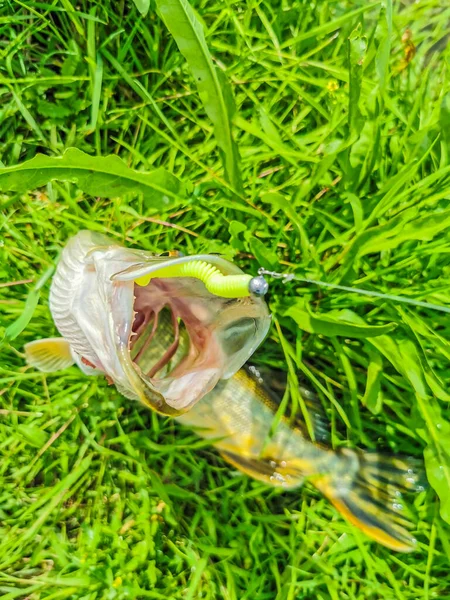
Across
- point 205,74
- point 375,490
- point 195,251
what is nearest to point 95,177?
point 205,74

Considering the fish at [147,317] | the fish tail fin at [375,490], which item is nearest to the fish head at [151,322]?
the fish at [147,317]

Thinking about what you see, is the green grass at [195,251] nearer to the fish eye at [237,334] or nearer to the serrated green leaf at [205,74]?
the serrated green leaf at [205,74]

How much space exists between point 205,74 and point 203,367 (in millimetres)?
718

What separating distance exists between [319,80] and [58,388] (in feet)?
4.26

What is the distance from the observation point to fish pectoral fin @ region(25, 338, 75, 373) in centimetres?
162

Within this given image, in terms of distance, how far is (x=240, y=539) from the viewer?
177 centimetres

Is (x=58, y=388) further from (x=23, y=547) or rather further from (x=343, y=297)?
(x=343, y=297)

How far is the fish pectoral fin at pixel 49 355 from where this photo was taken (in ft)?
5.32

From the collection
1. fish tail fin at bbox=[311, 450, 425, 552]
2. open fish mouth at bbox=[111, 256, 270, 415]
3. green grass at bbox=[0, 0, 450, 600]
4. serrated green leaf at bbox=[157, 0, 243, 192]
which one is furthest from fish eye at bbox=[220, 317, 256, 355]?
fish tail fin at bbox=[311, 450, 425, 552]

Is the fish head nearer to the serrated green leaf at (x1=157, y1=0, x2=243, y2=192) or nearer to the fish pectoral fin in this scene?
the fish pectoral fin

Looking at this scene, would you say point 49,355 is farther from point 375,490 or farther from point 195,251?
point 375,490

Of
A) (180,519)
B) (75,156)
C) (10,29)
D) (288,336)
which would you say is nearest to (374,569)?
(180,519)

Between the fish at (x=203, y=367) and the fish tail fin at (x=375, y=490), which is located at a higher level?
the fish at (x=203, y=367)

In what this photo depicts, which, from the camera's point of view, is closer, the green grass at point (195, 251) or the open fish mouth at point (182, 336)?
the open fish mouth at point (182, 336)
